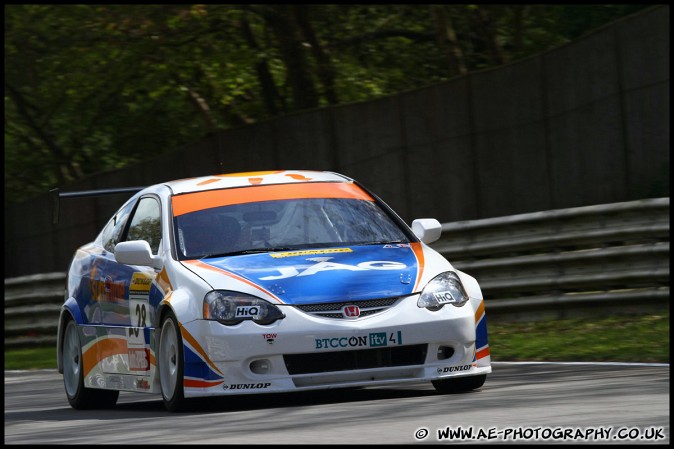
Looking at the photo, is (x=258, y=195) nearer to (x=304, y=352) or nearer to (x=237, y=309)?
(x=237, y=309)

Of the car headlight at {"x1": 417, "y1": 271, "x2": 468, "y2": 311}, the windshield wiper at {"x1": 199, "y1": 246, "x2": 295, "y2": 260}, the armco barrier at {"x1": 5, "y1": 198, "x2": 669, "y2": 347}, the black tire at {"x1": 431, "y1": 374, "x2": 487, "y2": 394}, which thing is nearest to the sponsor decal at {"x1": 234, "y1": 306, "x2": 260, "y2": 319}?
the windshield wiper at {"x1": 199, "y1": 246, "x2": 295, "y2": 260}

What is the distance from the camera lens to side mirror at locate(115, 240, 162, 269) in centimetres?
1016

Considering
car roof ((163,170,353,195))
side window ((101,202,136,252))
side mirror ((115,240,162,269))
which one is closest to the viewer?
side mirror ((115,240,162,269))

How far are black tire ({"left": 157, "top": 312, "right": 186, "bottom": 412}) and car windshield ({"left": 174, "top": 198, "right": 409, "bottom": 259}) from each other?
56cm

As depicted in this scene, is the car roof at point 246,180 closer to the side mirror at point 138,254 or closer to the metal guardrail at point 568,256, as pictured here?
the side mirror at point 138,254

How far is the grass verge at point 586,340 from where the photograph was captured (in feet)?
39.3

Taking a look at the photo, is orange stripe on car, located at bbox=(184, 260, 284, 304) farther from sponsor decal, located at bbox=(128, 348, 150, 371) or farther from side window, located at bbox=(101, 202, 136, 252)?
side window, located at bbox=(101, 202, 136, 252)

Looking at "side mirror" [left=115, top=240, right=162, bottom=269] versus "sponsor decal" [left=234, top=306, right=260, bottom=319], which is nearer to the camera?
"sponsor decal" [left=234, top=306, right=260, bottom=319]

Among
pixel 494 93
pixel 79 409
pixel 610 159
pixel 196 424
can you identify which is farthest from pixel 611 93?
pixel 196 424

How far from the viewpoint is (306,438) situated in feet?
24.1

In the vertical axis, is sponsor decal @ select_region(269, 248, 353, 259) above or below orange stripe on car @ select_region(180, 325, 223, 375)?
above

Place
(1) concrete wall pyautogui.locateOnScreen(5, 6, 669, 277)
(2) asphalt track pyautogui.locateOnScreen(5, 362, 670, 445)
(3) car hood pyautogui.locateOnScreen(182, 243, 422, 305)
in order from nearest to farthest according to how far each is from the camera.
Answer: (2) asphalt track pyautogui.locateOnScreen(5, 362, 670, 445), (3) car hood pyautogui.locateOnScreen(182, 243, 422, 305), (1) concrete wall pyautogui.locateOnScreen(5, 6, 669, 277)

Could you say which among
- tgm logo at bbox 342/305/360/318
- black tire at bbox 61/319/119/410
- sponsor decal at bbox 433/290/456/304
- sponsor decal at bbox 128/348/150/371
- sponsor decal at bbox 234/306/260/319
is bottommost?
black tire at bbox 61/319/119/410

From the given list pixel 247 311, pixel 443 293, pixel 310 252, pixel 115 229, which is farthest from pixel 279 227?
pixel 115 229
